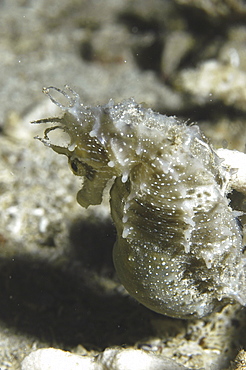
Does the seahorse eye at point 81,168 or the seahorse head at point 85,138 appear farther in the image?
the seahorse eye at point 81,168

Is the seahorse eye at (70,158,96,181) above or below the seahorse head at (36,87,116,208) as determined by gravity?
below

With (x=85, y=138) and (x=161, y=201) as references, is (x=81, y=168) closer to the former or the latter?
(x=85, y=138)

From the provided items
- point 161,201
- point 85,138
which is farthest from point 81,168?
point 161,201

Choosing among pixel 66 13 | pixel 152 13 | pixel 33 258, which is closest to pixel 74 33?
pixel 66 13

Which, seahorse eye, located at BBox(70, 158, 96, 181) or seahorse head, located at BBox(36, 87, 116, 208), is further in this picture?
seahorse eye, located at BBox(70, 158, 96, 181)

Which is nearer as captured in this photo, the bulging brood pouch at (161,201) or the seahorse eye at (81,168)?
the bulging brood pouch at (161,201)

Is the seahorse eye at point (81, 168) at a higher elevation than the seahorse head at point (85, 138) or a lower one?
lower

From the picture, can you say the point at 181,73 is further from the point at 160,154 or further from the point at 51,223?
the point at 160,154

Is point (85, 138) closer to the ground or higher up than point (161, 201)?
higher up
